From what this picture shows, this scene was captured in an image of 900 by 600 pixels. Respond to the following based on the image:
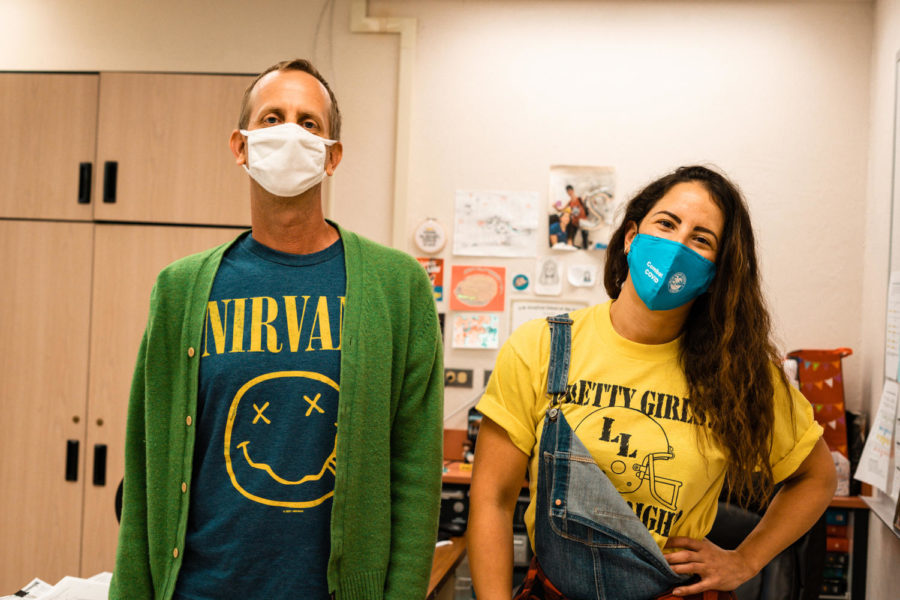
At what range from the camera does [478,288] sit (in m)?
3.09

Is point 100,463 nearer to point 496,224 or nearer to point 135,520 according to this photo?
point 496,224

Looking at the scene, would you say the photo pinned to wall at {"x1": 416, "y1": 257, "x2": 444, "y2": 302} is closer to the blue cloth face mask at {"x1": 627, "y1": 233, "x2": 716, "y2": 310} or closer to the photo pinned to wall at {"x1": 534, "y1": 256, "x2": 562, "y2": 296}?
the photo pinned to wall at {"x1": 534, "y1": 256, "x2": 562, "y2": 296}

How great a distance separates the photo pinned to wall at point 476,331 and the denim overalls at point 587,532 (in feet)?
6.18

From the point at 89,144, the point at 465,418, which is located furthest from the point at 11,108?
the point at 465,418

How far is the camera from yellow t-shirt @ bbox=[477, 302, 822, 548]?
3.89ft

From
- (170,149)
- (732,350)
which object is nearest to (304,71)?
(732,350)

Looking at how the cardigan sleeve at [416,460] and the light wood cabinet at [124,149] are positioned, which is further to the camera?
the light wood cabinet at [124,149]

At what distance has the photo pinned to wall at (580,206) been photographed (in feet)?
9.98

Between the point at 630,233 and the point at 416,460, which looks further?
the point at 630,233

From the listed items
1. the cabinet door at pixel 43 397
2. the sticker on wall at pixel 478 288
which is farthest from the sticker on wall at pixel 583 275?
the cabinet door at pixel 43 397

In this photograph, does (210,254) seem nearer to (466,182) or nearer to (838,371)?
(466,182)

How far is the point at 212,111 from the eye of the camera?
311cm

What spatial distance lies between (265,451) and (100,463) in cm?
239

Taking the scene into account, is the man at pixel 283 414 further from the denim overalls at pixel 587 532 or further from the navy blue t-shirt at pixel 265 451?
the denim overalls at pixel 587 532
